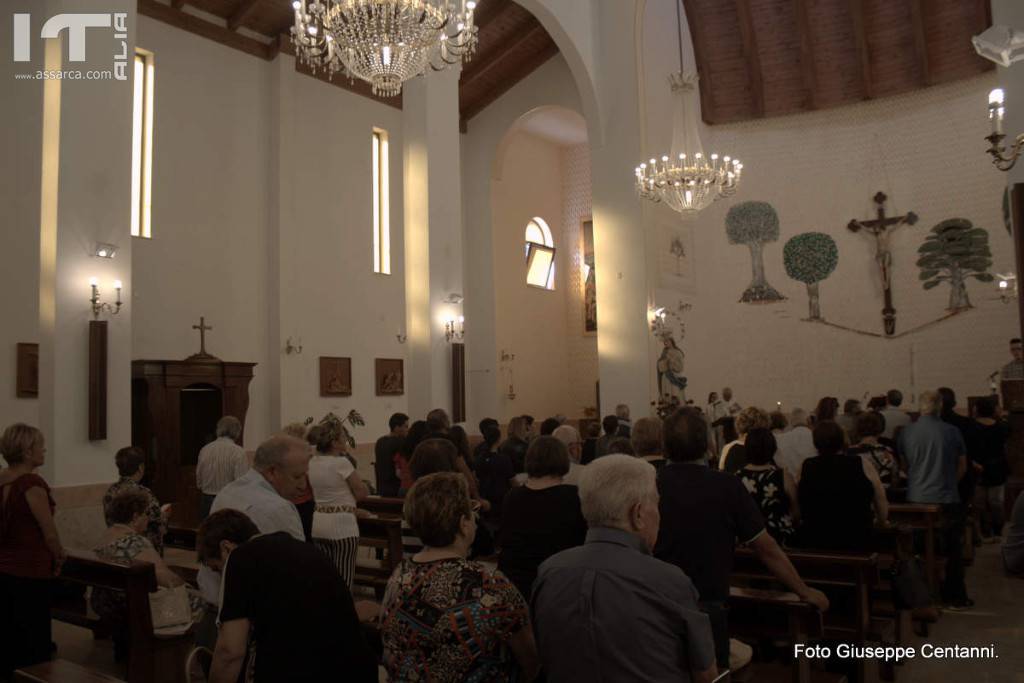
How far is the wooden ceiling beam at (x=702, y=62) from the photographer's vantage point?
14.5m

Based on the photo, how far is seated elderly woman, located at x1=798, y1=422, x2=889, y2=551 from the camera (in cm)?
414

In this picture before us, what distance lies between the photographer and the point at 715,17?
14469 millimetres

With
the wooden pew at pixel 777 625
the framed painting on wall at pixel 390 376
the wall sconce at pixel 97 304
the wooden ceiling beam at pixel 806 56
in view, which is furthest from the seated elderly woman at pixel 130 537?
the wooden ceiling beam at pixel 806 56

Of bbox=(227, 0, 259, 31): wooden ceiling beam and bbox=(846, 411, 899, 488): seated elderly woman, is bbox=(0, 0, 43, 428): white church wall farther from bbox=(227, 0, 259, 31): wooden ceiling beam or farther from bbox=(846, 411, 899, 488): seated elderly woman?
bbox=(846, 411, 899, 488): seated elderly woman

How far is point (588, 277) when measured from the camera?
1888 cm

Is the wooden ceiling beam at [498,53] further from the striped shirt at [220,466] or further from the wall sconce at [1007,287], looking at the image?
the striped shirt at [220,466]

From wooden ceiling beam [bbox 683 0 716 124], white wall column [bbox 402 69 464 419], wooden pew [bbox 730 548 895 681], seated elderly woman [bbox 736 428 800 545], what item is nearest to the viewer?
wooden pew [bbox 730 548 895 681]

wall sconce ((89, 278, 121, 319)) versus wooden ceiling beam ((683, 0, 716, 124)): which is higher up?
wooden ceiling beam ((683, 0, 716, 124))

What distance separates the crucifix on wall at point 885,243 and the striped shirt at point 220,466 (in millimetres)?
11402

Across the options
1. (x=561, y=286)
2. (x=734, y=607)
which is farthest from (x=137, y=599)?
(x=561, y=286)

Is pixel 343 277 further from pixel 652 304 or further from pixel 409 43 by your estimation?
pixel 409 43

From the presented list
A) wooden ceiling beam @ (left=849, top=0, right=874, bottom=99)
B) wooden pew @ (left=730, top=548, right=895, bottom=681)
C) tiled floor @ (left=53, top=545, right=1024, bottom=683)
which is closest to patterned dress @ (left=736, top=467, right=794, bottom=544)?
wooden pew @ (left=730, top=548, right=895, bottom=681)

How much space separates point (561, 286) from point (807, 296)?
6.20m

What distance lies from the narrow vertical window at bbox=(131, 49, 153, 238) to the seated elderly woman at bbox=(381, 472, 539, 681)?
34.3ft
